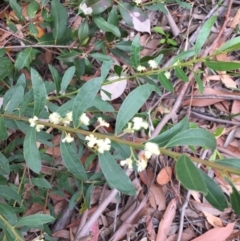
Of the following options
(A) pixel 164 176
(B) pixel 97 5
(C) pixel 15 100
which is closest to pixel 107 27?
(B) pixel 97 5

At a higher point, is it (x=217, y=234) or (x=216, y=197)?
(x=216, y=197)

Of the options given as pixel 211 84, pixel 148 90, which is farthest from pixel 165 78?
pixel 211 84

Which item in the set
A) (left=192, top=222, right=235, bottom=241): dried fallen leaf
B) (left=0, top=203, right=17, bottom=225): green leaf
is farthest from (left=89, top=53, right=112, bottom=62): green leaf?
(left=192, top=222, right=235, bottom=241): dried fallen leaf

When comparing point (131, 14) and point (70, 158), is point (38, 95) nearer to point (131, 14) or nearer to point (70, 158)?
point (70, 158)

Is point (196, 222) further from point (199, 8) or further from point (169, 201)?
point (199, 8)

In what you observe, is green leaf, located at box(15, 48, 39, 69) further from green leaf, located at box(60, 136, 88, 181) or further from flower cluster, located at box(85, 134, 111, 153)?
flower cluster, located at box(85, 134, 111, 153)

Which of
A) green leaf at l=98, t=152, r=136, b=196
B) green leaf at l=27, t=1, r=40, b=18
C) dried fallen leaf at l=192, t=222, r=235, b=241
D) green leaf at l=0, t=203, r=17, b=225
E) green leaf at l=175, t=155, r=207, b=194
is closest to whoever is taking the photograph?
green leaf at l=175, t=155, r=207, b=194

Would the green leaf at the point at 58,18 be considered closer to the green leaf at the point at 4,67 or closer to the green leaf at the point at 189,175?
the green leaf at the point at 4,67

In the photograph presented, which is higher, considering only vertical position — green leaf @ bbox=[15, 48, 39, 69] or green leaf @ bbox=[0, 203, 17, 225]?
green leaf @ bbox=[15, 48, 39, 69]
